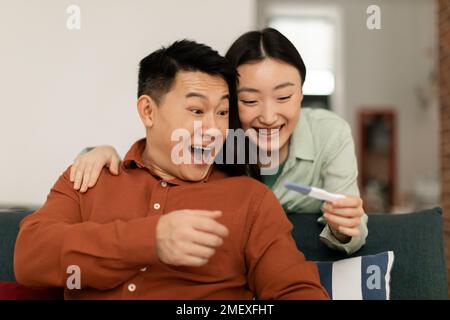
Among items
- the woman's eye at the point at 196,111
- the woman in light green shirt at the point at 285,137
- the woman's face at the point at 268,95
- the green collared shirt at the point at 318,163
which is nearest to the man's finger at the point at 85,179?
the woman in light green shirt at the point at 285,137

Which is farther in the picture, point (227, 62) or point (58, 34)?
point (58, 34)

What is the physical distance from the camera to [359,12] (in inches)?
203

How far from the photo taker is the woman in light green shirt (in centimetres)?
117

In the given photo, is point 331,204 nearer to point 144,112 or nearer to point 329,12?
point 144,112

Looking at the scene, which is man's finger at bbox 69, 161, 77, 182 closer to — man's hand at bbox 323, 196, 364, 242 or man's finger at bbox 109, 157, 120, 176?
man's finger at bbox 109, 157, 120, 176

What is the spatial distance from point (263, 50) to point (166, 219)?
0.56 metres

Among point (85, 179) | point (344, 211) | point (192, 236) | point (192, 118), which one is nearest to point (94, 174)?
point (85, 179)

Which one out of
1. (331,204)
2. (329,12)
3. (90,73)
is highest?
(329,12)

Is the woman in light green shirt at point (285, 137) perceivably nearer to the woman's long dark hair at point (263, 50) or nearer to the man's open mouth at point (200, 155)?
the woman's long dark hair at point (263, 50)

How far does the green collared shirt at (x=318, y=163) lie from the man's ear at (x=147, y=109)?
0.40m

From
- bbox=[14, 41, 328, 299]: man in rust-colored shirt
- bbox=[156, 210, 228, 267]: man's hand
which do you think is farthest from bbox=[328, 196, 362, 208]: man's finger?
bbox=[156, 210, 228, 267]: man's hand

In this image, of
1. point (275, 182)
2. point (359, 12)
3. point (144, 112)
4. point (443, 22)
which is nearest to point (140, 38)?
point (144, 112)

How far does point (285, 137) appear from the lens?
4.17 feet
